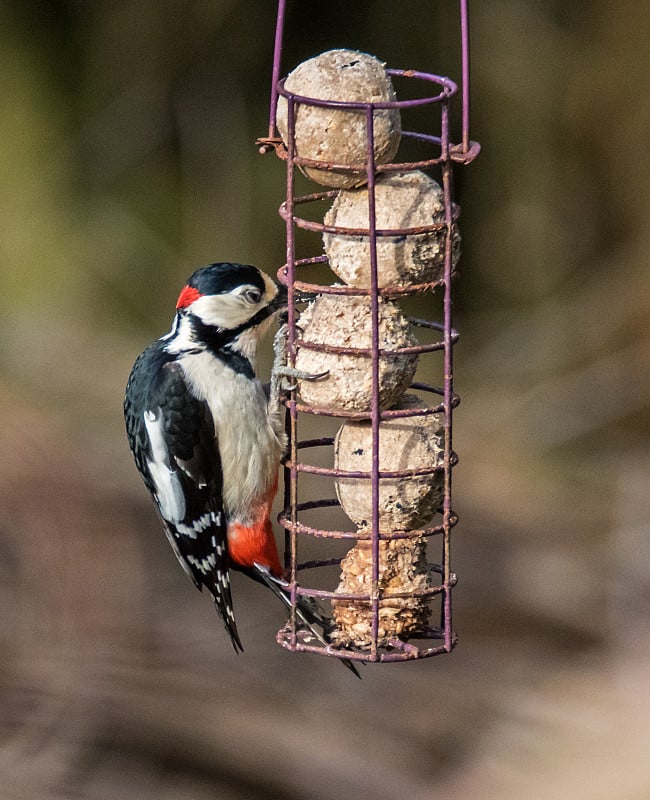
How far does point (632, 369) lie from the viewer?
21.5ft

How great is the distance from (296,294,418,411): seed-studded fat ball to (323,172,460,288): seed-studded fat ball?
0.23 feet

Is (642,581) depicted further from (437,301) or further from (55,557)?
A: (55,557)

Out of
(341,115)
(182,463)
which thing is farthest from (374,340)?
(182,463)

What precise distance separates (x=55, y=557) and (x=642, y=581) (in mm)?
2446

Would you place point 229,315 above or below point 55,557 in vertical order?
above

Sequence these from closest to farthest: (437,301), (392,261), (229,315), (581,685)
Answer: (392,261) → (229,315) → (581,685) → (437,301)

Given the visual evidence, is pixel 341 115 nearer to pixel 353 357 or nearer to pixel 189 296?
pixel 353 357

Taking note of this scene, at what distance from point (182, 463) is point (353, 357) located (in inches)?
29.1

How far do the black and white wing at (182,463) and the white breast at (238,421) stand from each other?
0.09 feet

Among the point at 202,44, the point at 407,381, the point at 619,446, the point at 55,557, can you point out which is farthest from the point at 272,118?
the point at 619,446

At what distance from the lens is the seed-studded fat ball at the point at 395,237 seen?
254 cm

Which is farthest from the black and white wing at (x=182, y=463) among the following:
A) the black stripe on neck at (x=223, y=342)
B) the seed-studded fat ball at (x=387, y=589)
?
the seed-studded fat ball at (x=387, y=589)

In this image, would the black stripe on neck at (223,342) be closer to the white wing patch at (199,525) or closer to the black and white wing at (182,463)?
the black and white wing at (182,463)

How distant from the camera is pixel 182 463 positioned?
3201 millimetres
